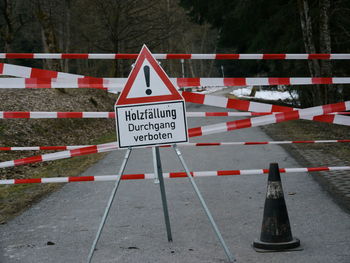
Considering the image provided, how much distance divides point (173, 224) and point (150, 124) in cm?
144

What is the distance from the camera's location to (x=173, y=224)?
6.78m

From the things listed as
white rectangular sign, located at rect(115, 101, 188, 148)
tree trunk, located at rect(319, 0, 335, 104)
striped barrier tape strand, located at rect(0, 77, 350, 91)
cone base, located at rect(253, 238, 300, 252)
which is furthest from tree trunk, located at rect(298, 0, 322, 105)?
cone base, located at rect(253, 238, 300, 252)

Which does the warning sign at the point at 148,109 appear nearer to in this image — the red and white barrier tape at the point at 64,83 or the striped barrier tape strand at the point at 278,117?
the striped barrier tape strand at the point at 278,117

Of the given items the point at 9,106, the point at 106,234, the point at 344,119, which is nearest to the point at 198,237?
the point at 106,234

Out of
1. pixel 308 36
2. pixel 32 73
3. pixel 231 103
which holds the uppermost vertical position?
pixel 308 36

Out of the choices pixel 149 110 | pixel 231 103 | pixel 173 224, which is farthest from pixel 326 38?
pixel 149 110

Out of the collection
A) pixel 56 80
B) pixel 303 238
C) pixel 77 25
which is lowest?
pixel 303 238

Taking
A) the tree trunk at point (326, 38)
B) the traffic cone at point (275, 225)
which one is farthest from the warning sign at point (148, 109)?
the tree trunk at point (326, 38)

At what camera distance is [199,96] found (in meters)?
6.73

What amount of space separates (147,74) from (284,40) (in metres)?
22.2

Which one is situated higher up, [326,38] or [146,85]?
[326,38]

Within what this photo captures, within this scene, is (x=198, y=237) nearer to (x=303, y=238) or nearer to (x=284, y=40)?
(x=303, y=238)

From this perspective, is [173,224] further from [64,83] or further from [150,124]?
[64,83]

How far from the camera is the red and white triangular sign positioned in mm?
5750
